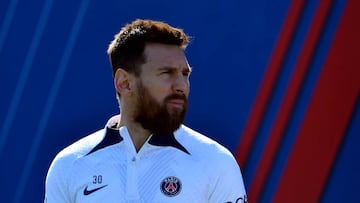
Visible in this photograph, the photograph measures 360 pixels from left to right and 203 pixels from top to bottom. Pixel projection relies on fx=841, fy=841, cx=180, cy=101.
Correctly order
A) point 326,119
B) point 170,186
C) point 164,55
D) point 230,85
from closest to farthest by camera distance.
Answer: point 170,186
point 164,55
point 326,119
point 230,85

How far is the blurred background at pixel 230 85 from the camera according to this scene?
2.73 metres

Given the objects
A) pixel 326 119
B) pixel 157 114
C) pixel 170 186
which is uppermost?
pixel 326 119

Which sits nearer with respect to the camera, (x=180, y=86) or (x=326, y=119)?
(x=180, y=86)

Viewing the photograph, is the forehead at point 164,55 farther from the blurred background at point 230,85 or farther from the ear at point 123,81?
the blurred background at point 230,85

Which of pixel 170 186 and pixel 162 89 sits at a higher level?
pixel 162 89

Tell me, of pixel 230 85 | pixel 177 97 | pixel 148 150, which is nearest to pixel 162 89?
pixel 177 97

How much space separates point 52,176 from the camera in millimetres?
2062

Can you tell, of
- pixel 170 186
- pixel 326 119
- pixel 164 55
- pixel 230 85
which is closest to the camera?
pixel 170 186

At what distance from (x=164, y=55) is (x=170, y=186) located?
1.11 ft

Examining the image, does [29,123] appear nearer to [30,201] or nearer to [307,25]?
[30,201]

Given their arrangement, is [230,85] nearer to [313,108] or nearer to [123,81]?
[313,108]

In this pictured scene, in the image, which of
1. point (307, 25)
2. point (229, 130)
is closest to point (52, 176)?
point (229, 130)

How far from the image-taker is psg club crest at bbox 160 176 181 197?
1.99m

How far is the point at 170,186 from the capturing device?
6.56ft
